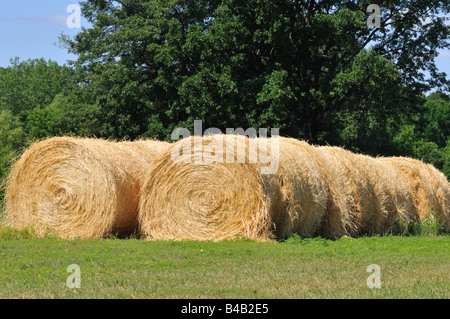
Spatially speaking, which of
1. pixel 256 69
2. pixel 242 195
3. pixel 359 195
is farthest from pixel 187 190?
pixel 256 69

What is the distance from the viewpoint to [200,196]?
13.5 metres

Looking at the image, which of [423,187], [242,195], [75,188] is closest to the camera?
[242,195]

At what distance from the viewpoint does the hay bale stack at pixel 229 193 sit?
1281 cm

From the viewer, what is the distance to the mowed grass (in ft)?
23.8

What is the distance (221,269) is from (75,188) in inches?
244

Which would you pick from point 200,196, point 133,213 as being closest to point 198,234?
point 200,196

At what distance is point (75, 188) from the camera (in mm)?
14117

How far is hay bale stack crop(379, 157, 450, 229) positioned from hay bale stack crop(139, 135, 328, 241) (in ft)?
21.7

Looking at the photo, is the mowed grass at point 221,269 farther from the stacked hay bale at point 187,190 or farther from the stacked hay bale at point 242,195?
the stacked hay bale at point 187,190

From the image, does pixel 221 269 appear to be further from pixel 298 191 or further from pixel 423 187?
pixel 423 187

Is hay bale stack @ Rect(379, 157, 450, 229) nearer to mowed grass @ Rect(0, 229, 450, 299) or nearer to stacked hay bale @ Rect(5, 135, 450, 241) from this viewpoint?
stacked hay bale @ Rect(5, 135, 450, 241)

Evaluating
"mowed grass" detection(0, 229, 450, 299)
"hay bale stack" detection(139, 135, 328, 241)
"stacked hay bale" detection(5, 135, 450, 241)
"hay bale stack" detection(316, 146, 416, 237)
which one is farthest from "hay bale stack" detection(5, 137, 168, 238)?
"hay bale stack" detection(316, 146, 416, 237)
